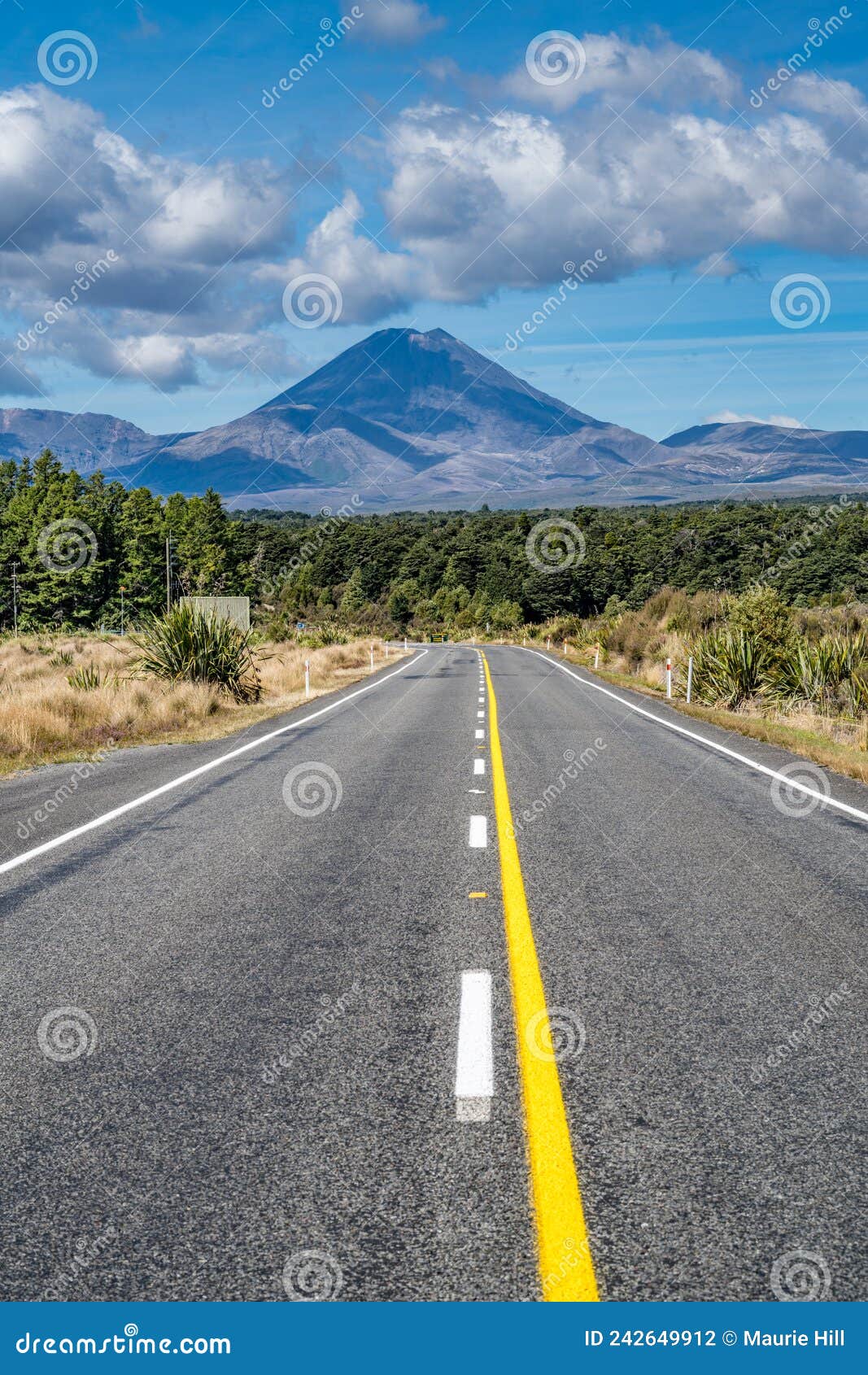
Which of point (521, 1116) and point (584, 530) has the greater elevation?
point (584, 530)

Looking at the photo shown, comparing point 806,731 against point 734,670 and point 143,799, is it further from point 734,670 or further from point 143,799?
point 143,799

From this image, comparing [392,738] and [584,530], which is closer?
[392,738]

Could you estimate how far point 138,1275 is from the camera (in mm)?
2754

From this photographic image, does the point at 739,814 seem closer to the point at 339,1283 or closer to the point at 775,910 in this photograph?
the point at 775,910

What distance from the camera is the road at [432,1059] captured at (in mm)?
2857

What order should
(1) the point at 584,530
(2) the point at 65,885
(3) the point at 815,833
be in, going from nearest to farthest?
(2) the point at 65,885 < (3) the point at 815,833 < (1) the point at 584,530

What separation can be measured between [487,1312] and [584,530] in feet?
395

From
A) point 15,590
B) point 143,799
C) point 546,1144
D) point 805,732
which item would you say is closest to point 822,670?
point 805,732

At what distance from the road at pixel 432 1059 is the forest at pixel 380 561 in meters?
51.8

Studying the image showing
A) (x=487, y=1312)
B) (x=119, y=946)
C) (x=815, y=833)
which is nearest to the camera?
(x=487, y=1312)

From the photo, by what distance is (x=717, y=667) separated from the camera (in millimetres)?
23547

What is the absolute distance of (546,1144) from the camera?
135 inches

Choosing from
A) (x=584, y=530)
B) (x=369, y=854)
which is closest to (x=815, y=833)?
(x=369, y=854)

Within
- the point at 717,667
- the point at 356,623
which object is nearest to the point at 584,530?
the point at 356,623
